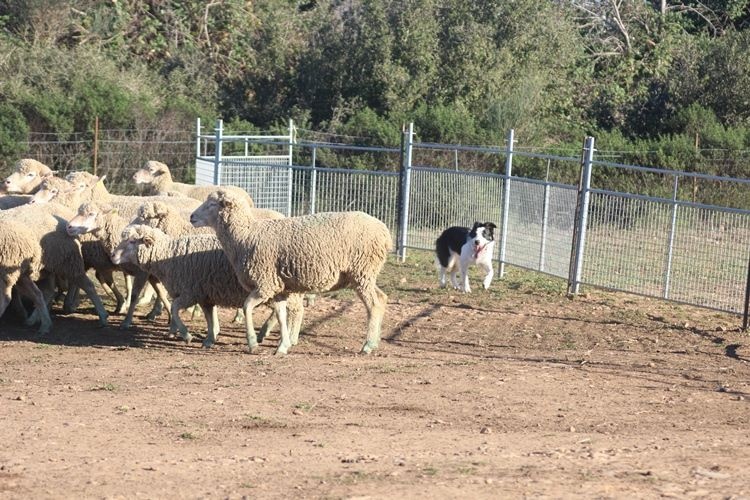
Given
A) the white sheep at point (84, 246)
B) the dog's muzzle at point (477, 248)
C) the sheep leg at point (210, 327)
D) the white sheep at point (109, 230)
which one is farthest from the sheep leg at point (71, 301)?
the dog's muzzle at point (477, 248)

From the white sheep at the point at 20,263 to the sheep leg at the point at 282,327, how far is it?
2815mm

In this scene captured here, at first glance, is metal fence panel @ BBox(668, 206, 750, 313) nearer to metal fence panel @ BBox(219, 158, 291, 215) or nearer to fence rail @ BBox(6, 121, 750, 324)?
fence rail @ BBox(6, 121, 750, 324)

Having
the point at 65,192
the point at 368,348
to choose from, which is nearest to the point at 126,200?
the point at 65,192

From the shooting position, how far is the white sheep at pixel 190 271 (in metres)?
12.8

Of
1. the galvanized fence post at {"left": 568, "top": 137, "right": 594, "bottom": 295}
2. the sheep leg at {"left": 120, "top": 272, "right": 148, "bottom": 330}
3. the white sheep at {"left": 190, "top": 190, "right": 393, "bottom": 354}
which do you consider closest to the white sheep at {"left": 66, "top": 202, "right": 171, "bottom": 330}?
the sheep leg at {"left": 120, "top": 272, "right": 148, "bottom": 330}

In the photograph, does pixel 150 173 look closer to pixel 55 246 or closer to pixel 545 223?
pixel 55 246

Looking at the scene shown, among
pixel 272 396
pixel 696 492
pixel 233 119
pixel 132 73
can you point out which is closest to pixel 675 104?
pixel 233 119

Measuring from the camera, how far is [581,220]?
52.5ft

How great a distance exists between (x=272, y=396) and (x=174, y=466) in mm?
2259

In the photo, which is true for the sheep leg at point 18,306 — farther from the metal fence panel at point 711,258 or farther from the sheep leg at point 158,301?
the metal fence panel at point 711,258

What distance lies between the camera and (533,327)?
13898mm

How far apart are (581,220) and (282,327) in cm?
533

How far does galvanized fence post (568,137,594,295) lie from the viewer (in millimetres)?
15906

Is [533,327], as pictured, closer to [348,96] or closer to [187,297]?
[187,297]
